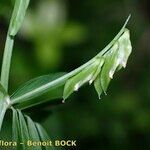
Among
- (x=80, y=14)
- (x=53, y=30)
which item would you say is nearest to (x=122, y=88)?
(x=80, y=14)

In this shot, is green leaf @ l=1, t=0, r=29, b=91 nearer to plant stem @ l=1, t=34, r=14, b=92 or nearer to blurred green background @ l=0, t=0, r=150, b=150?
plant stem @ l=1, t=34, r=14, b=92

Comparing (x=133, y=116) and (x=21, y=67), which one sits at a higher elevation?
(x=21, y=67)

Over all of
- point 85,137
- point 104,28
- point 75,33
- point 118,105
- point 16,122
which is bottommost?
point 16,122

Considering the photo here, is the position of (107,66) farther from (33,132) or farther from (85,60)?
(85,60)

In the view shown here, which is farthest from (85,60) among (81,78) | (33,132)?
(81,78)

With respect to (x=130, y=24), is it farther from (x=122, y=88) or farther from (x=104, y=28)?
(x=122, y=88)

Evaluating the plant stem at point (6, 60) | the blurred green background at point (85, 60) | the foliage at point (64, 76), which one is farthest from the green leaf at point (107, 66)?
the blurred green background at point (85, 60)

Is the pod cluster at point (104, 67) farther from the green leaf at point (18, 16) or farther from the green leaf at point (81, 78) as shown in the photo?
the green leaf at point (18, 16)
